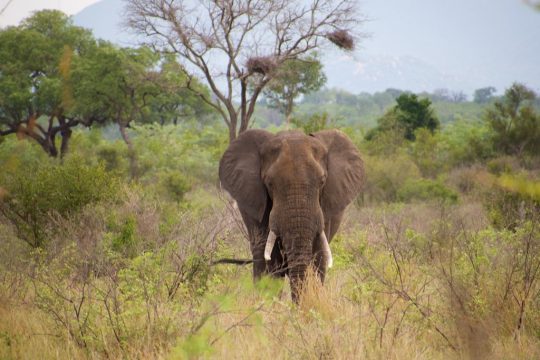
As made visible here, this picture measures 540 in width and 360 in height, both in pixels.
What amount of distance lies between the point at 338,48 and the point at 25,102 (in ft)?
47.3

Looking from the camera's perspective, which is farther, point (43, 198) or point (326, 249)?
point (43, 198)

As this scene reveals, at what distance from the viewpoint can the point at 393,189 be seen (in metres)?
22.5

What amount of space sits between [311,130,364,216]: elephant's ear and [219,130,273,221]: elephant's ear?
0.56 meters

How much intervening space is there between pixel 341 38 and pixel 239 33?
9.53ft

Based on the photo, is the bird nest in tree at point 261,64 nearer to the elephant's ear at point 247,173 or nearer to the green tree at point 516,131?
the green tree at point 516,131

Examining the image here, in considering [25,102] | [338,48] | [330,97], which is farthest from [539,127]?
[330,97]

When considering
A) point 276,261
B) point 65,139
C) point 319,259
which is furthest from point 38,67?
point 319,259

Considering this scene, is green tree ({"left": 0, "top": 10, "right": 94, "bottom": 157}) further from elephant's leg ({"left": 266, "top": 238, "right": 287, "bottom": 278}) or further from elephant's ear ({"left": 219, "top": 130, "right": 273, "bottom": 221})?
elephant's leg ({"left": 266, "top": 238, "right": 287, "bottom": 278})

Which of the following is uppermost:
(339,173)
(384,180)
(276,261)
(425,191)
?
(339,173)

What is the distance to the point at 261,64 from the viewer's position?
19.9 m

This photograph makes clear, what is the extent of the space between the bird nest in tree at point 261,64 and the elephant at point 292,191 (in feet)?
41.8

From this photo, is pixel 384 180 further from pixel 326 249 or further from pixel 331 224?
pixel 326 249

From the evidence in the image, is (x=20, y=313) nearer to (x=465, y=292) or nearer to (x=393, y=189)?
(x=465, y=292)

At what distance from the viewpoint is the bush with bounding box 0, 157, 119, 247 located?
995cm
